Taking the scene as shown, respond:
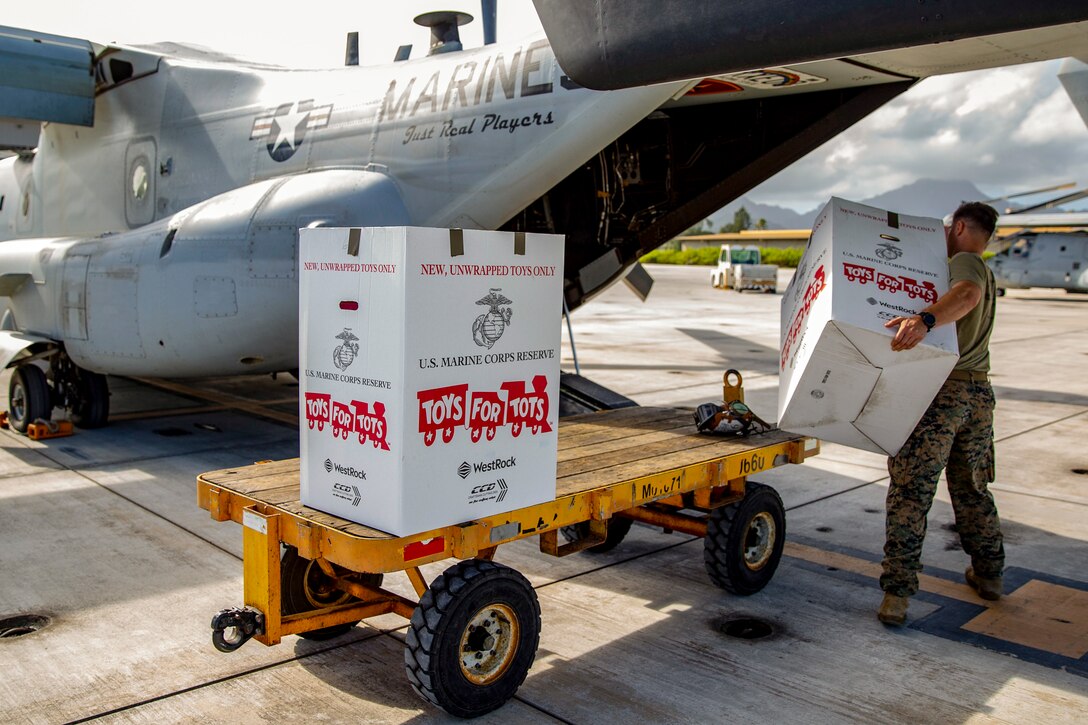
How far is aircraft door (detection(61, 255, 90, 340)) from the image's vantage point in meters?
7.94

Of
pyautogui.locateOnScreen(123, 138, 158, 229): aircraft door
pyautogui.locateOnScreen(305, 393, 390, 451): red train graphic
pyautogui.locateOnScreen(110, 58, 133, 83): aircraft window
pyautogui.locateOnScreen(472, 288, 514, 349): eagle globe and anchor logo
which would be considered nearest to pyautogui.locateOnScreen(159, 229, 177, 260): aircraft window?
pyautogui.locateOnScreen(123, 138, 158, 229): aircraft door

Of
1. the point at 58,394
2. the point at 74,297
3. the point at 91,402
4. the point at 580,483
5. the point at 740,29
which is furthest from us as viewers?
the point at 58,394

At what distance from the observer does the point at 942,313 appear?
4289mm

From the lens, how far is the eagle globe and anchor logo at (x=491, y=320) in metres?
3.42

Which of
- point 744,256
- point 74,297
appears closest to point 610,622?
point 74,297

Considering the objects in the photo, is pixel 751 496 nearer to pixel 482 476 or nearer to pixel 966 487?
pixel 966 487

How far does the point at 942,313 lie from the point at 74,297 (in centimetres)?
702

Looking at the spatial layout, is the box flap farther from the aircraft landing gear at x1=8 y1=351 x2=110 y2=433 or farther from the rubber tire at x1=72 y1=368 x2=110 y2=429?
Answer: the rubber tire at x1=72 y1=368 x2=110 y2=429

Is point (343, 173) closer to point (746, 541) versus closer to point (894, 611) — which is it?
point (746, 541)

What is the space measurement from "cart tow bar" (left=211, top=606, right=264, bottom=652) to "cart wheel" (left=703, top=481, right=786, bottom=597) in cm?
233

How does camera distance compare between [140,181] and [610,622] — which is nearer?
[610,622]

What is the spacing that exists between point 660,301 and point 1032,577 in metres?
22.3

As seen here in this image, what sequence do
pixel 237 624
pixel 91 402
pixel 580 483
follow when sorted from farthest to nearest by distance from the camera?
pixel 91 402, pixel 580 483, pixel 237 624

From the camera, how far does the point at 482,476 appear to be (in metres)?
3.48
